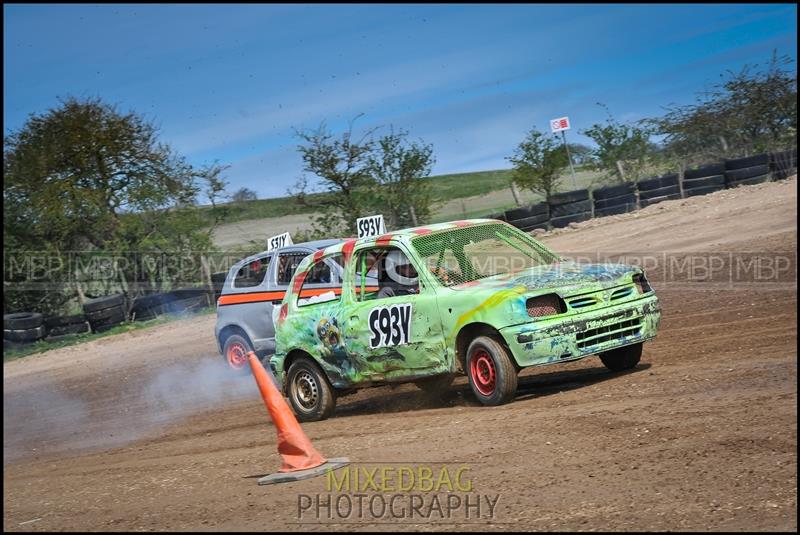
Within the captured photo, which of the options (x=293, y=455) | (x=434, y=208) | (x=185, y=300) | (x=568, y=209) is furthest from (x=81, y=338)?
(x=293, y=455)

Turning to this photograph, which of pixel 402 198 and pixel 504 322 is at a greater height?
pixel 402 198

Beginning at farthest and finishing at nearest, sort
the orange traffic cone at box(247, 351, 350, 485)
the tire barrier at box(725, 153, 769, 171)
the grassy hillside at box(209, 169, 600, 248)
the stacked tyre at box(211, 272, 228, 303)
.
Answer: the grassy hillside at box(209, 169, 600, 248), the stacked tyre at box(211, 272, 228, 303), the tire barrier at box(725, 153, 769, 171), the orange traffic cone at box(247, 351, 350, 485)

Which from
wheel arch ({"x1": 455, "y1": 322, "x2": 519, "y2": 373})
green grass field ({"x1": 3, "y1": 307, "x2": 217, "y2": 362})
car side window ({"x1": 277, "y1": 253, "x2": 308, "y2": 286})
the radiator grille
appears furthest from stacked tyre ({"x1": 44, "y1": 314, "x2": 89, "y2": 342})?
the radiator grille

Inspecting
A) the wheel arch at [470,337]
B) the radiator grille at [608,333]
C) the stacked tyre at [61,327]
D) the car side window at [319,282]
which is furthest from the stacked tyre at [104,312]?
the radiator grille at [608,333]

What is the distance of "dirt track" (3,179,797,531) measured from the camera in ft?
17.5

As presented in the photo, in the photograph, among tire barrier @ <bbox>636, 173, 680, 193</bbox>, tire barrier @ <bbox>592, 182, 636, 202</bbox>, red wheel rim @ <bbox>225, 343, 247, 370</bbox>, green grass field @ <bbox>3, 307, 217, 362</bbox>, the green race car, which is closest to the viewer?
the green race car

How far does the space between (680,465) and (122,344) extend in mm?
19366

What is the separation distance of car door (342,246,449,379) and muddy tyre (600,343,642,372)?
1720 millimetres

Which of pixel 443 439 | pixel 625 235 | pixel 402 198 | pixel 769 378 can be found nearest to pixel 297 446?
pixel 443 439

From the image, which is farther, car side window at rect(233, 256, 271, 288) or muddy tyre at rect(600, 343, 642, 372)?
car side window at rect(233, 256, 271, 288)

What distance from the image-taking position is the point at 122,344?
23.2 metres

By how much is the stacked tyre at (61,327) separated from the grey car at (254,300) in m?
11.9

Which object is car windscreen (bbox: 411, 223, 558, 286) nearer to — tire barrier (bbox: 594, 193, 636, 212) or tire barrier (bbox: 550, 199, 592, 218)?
tire barrier (bbox: 550, 199, 592, 218)

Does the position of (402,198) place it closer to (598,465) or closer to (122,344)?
(122,344)
